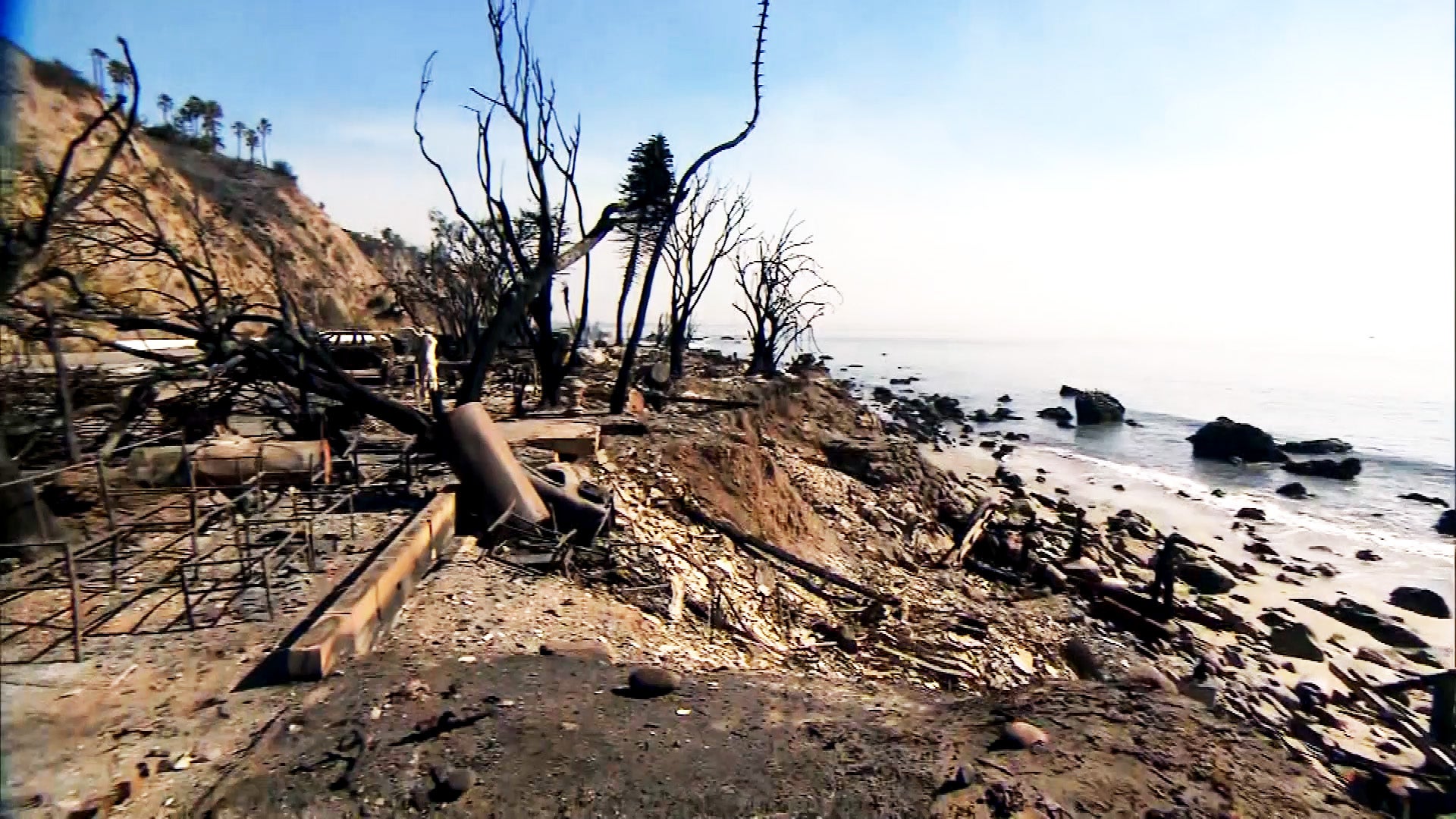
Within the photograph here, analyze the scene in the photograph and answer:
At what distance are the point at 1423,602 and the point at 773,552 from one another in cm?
1341

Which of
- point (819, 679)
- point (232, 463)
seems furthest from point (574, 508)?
point (819, 679)

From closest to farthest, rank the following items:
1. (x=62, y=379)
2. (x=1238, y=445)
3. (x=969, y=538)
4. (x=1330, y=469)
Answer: (x=62, y=379), (x=969, y=538), (x=1330, y=469), (x=1238, y=445)

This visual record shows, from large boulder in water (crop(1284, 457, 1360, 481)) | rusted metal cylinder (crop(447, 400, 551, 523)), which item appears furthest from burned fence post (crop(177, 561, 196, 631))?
large boulder in water (crop(1284, 457, 1360, 481))

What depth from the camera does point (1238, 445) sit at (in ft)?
102

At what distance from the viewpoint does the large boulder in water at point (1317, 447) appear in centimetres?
3209

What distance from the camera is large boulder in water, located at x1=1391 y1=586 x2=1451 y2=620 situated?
14.8 m

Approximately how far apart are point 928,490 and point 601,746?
46.4 feet

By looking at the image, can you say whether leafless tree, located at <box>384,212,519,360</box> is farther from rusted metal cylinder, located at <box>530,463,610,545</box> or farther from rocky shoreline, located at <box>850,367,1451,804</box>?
rocky shoreline, located at <box>850,367,1451,804</box>

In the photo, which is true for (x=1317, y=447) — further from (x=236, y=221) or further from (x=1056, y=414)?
(x=236, y=221)

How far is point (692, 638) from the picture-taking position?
772 centimetres

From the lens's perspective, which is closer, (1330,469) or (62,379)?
(62,379)

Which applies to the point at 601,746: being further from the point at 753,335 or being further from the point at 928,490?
the point at 753,335

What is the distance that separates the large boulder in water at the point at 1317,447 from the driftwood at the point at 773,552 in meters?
30.1

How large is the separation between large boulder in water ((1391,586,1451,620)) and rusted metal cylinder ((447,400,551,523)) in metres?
16.4
